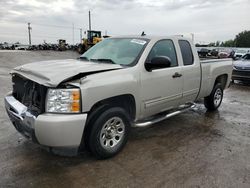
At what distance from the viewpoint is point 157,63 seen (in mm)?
3744

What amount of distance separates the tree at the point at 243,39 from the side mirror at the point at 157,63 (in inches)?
3207

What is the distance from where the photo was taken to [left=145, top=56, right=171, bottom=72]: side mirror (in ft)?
12.2

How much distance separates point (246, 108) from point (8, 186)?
21.0 ft

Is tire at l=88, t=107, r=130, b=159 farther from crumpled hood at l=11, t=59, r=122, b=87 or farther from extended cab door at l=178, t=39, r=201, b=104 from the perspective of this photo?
extended cab door at l=178, t=39, r=201, b=104

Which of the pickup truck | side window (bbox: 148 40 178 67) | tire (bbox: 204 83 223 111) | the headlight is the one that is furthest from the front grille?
tire (bbox: 204 83 223 111)

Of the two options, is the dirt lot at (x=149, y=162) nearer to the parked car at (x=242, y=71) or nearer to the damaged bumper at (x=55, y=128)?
the damaged bumper at (x=55, y=128)

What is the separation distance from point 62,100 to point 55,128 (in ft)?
1.15

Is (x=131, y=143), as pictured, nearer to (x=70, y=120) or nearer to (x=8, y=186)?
(x=70, y=120)

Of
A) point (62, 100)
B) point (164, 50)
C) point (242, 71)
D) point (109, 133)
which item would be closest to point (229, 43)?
point (242, 71)

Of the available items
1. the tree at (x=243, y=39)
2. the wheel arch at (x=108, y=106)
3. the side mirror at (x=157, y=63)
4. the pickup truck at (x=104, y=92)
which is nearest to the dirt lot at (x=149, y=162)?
the pickup truck at (x=104, y=92)

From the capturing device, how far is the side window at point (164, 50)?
4156mm

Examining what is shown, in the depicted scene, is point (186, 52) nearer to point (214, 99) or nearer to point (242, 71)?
point (214, 99)

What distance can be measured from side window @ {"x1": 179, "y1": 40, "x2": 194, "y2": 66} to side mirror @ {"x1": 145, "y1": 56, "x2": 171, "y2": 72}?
1.15m

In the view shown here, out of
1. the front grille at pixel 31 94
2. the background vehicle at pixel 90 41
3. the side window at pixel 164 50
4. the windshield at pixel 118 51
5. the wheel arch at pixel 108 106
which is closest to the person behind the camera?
the front grille at pixel 31 94
